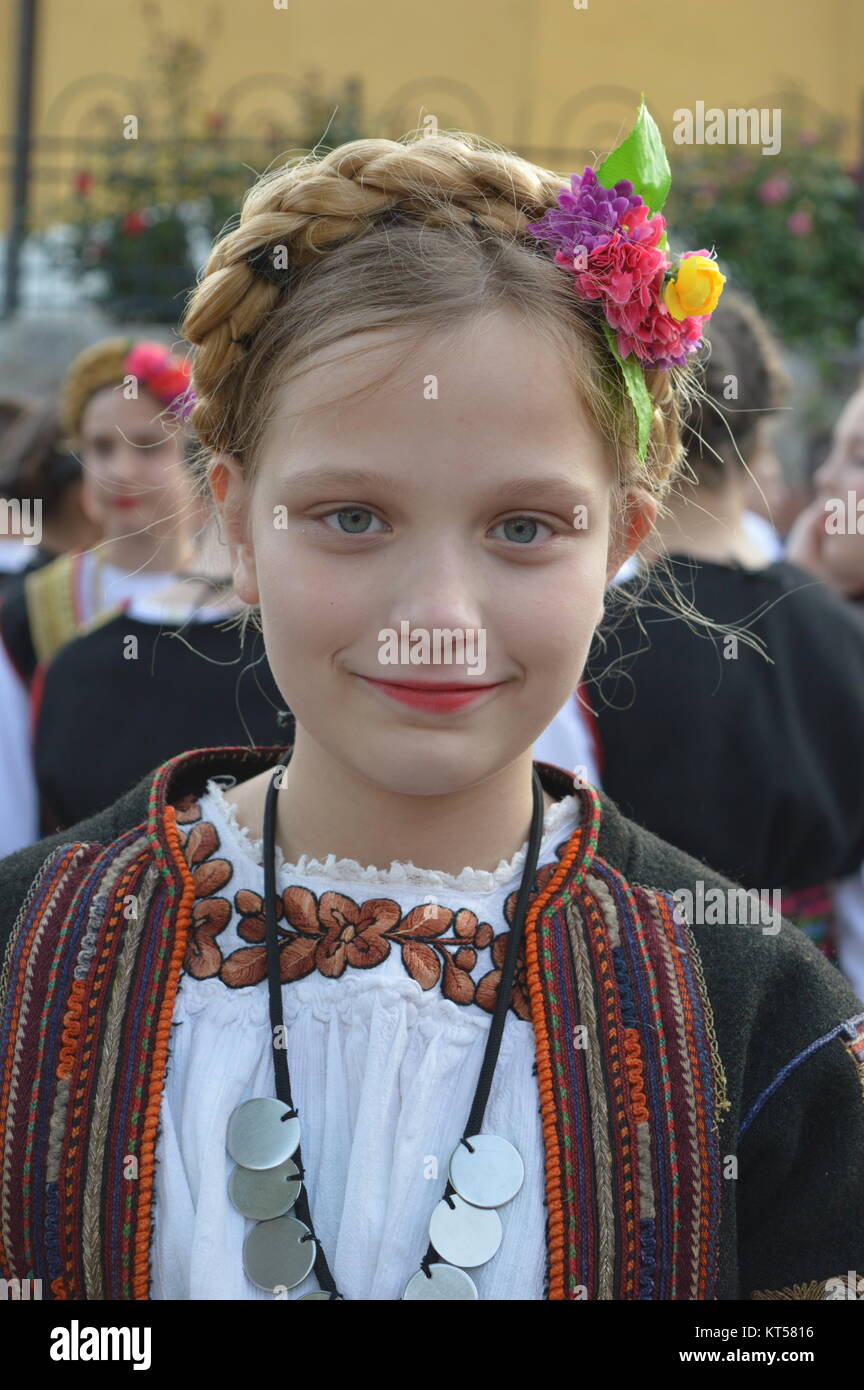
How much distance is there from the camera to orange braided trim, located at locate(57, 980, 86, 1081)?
1496 millimetres

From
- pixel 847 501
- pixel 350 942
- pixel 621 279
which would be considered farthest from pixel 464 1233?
pixel 847 501

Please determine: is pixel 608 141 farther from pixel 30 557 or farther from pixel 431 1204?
pixel 431 1204

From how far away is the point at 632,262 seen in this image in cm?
153

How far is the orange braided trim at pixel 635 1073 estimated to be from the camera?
1.49 meters

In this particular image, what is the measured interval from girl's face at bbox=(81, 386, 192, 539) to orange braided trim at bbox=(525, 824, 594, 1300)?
2362 millimetres

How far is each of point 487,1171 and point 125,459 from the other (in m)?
2.73

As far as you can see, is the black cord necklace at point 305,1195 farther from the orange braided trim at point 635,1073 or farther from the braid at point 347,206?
the braid at point 347,206

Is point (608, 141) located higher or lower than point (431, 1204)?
higher

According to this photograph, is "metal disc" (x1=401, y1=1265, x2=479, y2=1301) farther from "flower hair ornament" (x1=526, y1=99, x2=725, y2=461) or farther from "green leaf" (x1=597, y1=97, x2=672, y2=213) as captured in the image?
"green leaf" (x1=597, y1=97, x2=672, y2=213)

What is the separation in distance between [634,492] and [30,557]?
350 cm

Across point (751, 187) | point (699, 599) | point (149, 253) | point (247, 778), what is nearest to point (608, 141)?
point (751, 187)

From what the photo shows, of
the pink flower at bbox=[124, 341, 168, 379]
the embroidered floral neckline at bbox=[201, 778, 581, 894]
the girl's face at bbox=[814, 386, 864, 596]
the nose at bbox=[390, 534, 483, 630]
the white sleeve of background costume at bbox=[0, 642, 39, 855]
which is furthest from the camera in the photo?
the pink flower at bbox=[124, 341, 168, 379]

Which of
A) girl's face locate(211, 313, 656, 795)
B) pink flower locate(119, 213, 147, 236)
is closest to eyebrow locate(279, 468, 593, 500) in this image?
girl's face locate(211, 313, 656, 795)

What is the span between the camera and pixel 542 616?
4.66ft
